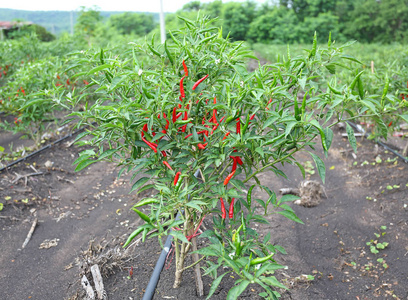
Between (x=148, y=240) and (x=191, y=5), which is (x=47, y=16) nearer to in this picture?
(x=191, y=5)

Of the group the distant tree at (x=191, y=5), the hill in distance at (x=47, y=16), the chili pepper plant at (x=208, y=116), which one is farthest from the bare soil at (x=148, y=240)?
the hill in distance at (x=47, y=16)

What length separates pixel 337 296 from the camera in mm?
2332

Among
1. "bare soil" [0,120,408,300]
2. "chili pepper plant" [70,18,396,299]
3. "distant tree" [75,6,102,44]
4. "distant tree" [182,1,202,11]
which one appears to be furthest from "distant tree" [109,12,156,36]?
"chili pepper plant" [70,18,396,299]

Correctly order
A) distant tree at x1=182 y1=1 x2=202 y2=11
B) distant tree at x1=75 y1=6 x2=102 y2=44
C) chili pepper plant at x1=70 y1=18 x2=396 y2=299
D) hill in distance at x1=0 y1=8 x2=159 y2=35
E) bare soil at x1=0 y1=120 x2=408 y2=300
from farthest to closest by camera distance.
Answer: hill in distance at x1=0 y1=8 x2=159 y2=35 < distant tree at x1=182 y1=1 x2=202 y2=11 < distant tree at x1=75 y1=6 x2=102 y2=44 < bare soil at x1=0 y1=120 x2=408 y2=300 < chili pepper plant at x1=70 y1=18 x2=396 y2=299

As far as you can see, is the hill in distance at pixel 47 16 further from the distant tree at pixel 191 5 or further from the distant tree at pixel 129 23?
the distant tree at pixel 129 23

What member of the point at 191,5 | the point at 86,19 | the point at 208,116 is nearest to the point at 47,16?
the point at 191,5

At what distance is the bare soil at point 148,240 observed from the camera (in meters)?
2.35

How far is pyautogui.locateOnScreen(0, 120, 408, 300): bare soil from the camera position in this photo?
7.71 feet

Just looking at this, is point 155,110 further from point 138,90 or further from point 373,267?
point 373,267

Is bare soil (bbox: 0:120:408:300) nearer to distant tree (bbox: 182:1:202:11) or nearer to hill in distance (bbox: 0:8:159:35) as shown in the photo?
distant tree (bbox: 182:1:202:11)

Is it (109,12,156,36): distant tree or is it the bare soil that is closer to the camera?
the bare soil

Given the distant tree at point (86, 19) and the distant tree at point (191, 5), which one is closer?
the distant tree at point (86, 19)

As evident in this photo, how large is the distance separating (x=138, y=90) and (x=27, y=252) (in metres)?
2.08

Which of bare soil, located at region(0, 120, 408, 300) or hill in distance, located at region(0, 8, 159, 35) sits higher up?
hill in distance, located at region(0, 8, 159, 35)
